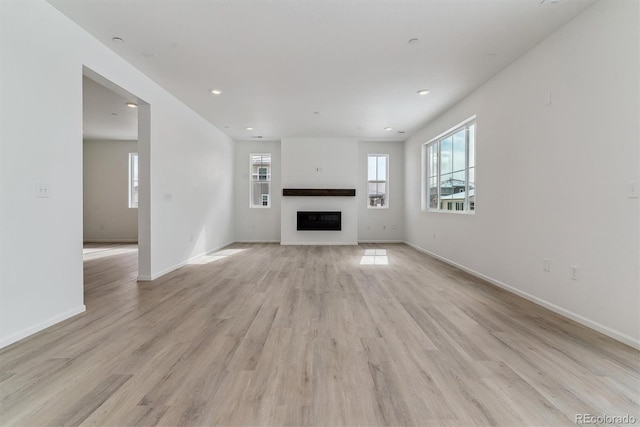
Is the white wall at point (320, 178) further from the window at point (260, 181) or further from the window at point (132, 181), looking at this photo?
the window at point (132, 181)

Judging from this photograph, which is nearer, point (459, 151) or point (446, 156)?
point (459, 151)

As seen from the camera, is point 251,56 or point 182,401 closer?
point 182,401

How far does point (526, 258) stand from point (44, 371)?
4171 mm

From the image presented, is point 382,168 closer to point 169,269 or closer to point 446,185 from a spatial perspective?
point 446,185

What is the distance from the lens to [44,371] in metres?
1.71

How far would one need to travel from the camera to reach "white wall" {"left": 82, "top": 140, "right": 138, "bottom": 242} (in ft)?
25.4

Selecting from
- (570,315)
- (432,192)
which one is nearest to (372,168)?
(432,192)

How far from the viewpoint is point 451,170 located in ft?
16.8

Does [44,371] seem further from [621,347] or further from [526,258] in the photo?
[526,258]

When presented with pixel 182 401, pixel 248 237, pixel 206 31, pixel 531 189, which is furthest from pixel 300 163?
pixel 182 401

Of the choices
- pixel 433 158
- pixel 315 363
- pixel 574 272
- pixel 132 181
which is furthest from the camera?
pixel 132 181

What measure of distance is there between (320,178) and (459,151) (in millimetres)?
3443

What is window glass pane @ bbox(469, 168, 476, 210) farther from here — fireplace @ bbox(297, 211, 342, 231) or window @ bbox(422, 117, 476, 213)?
fireplace @ bbox(297, 211, 342, 231)

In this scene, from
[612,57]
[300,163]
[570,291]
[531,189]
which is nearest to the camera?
[612,57]
